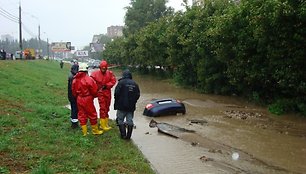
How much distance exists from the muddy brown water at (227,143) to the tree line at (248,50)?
1471 millimetres

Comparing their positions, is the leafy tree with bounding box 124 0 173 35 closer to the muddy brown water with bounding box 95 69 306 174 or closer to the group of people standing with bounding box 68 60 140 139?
the muddy brown water with bounding box 95 69 306 174

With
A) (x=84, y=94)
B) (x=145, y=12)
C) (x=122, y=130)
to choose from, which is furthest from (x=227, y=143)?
(x=145, y=12)

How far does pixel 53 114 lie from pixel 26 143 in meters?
4.99

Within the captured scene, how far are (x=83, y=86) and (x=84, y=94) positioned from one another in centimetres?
21

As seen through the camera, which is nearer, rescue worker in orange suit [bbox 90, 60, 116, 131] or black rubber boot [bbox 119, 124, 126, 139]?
black rubber boot [bbox 119, 124, 126, 139]

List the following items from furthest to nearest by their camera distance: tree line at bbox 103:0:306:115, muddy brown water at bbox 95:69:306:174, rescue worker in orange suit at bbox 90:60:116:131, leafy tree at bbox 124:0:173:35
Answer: leafy tree at bbox 124:0:173:35 → tree line at bbox 103:0:306:115 → rescue worker in orange suit at bbox 90:60:116:131 → muddy brown water at bbox 95:69:306:174

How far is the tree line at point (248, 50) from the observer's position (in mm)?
14125

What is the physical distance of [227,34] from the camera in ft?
60.4

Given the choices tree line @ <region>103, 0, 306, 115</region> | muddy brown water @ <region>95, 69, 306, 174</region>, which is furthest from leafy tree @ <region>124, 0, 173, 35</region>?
muddy brown water @ <region>95, 69, 306, 174</region>

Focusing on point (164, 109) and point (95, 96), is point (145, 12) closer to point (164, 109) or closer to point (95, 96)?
point (164, 109)

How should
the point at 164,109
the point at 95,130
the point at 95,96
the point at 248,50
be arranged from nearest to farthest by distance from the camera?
1. the point at 95,96
2. the point at 95,130
3. the point at 164,109
4. the point at 248,50

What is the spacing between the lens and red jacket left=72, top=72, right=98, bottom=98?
987 cm

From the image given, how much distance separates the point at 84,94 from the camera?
9.90m

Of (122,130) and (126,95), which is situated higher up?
(126,95)
